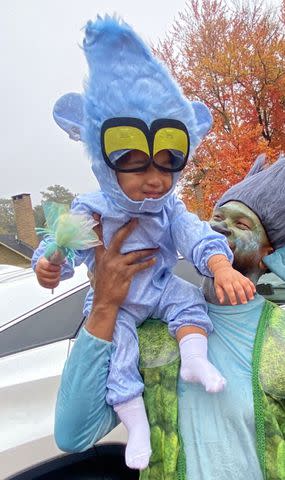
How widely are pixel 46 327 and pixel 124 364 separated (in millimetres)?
926

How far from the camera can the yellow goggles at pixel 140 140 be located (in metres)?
1.17

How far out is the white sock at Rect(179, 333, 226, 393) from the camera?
118 cm

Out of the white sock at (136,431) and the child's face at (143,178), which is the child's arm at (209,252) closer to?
the child's face at (143,178)

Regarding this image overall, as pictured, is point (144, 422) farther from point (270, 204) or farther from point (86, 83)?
point (86, 83)

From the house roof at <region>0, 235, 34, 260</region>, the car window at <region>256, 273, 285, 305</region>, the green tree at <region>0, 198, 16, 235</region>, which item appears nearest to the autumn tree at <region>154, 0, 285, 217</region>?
the car window at <region>256, 273, 285, 305</region>

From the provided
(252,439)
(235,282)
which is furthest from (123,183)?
(252,439)

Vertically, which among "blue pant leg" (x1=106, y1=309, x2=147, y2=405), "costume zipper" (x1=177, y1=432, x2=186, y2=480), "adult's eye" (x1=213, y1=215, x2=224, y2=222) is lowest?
"costume zipper" (x1=177, y1=432, x2=186, y2=480)

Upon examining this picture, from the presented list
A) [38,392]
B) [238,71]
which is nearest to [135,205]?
[38,392]

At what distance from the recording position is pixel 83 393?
4.01 feet

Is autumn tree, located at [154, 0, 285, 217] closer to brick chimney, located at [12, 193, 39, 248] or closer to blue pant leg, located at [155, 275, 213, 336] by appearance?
blue pant leg, located at [155, 275, 213, 336]

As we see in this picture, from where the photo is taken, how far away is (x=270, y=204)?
1.44 metres

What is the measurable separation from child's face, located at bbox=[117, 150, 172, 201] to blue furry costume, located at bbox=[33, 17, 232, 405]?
0.02 metres

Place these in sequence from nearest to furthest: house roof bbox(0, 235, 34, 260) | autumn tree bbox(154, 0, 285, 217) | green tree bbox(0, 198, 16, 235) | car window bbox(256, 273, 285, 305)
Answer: car window bbox(256, 273, 285, 305) → autumn tree bbox(154, 0, 285, 217) → house roof bbox(0, 235, 34, 260) → green tree bbox(0, 198, 16, 235)

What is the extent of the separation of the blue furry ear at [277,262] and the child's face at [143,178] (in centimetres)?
40
